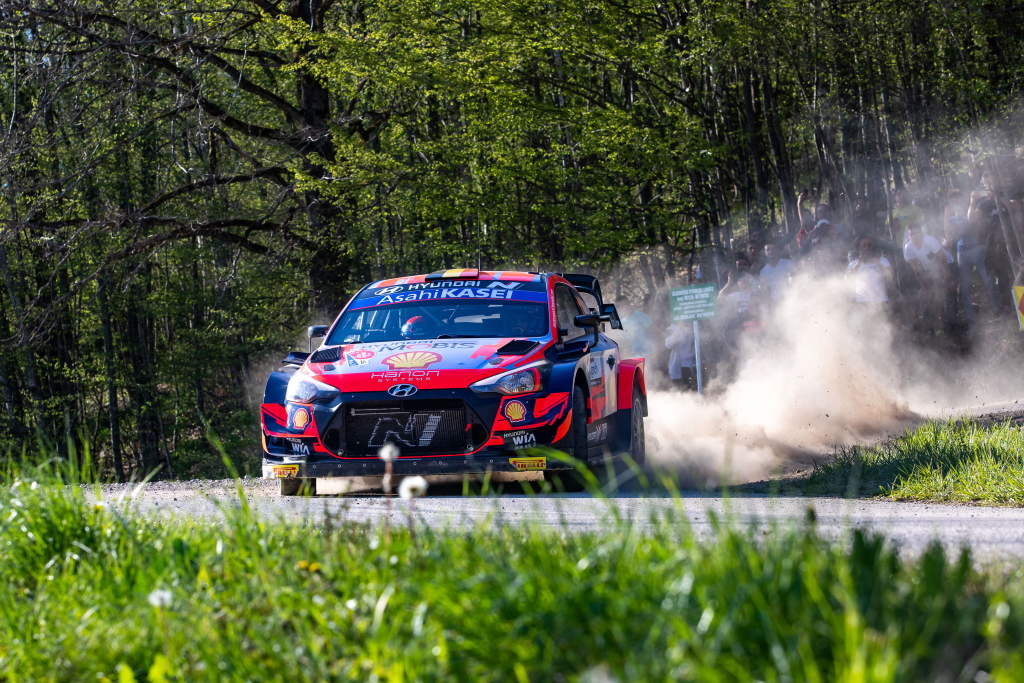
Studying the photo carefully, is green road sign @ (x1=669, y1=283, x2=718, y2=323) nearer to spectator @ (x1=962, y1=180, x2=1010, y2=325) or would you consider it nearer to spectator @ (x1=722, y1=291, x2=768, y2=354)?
spectator @ (x1=722, y1=291, x2=768, y2=354)

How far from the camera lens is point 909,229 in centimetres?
1789

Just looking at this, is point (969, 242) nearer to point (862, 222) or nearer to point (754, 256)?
point (862, 222)

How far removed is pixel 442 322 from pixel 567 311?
53.8 inches

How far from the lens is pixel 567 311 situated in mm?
10570

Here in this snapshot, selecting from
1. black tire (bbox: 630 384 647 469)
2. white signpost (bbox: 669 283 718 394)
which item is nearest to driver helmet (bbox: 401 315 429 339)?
black tire (bbox: 630 384 647 469)

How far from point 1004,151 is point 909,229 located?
2829 mm

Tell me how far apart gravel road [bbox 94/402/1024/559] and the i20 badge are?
0.84 meters

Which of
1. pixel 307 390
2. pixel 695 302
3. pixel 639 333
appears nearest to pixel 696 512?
pixel 307 390

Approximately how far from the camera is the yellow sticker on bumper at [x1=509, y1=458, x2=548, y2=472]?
848cm

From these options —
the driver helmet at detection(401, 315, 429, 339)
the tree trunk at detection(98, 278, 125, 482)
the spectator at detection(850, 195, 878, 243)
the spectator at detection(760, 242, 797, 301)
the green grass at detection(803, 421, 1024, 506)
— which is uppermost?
the spectator at detection(850, 195, 878, 243)

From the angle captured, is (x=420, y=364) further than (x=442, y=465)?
Yes

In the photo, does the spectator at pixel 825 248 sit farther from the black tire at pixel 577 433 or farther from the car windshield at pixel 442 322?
the black tire at pixel 577 433

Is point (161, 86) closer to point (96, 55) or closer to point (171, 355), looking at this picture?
point (96, 55)

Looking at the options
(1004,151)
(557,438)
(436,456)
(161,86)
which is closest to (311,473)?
(436,456)
